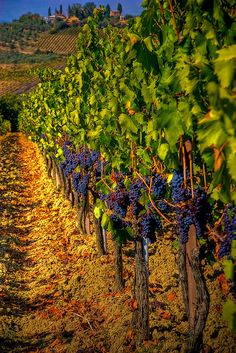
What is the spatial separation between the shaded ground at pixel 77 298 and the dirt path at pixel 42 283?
1cm

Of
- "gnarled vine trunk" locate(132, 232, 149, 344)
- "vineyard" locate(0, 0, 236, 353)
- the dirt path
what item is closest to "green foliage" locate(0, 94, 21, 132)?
the dirt path

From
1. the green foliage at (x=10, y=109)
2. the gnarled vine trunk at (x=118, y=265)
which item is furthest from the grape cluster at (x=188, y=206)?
the green foliage at (x=10, y=109)

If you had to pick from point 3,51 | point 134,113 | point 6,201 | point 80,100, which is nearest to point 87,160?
point 80,100

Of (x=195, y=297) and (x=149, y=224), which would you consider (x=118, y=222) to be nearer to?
(x=149, y=224)

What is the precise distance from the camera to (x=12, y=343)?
5848mm

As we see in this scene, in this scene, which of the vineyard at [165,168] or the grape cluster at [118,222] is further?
the grape cluster at [118,222]

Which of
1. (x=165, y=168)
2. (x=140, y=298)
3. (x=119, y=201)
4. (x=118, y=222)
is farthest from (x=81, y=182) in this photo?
(x=165, y=168)

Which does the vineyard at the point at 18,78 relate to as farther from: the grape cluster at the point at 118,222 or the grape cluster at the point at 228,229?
the grape cluster at the point at 228,229

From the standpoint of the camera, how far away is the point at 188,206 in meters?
3.99

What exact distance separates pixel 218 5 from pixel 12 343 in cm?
515

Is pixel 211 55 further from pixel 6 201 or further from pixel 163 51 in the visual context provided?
pixel 6 201

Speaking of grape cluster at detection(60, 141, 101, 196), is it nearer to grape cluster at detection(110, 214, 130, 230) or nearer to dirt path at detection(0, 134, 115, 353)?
dirt path at detection(0, 134, 115, 353)

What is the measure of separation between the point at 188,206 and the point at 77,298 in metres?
3.83

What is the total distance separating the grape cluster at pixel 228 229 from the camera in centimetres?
361
